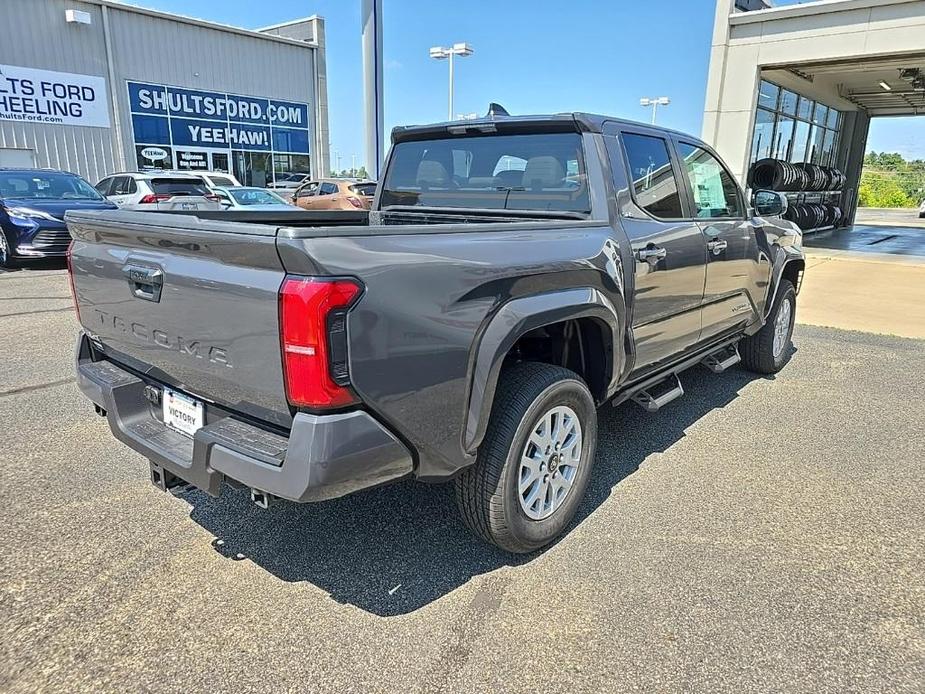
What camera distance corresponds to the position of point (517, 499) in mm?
2701

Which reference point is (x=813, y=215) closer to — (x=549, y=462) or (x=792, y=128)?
(x=792, y=128)

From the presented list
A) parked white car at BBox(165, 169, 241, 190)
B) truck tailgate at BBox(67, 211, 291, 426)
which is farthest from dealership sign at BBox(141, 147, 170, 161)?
truck tailgate at BBox(67, 211, 291, 426)

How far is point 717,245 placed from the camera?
4.15 meters

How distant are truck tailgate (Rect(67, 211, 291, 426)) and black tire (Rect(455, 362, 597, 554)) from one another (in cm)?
86

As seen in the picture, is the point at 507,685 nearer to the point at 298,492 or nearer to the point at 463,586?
the point at 463,586

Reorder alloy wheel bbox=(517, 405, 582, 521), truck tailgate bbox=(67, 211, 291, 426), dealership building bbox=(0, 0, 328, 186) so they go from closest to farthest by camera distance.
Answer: truck tailgate bbox=(67, 211, 291, 426)
alloy wheel bbox=(517, 405, 582, 521)
dealership building bbox=(0, 0, 328, 186)

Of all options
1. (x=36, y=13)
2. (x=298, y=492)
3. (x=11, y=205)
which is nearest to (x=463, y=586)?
(x=298, y=492)

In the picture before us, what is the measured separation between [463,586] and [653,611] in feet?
2.46

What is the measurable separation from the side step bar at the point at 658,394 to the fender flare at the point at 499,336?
114 cm

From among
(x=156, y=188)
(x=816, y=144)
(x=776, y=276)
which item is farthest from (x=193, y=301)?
(x=816, y=144)

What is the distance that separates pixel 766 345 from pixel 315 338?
182 inches

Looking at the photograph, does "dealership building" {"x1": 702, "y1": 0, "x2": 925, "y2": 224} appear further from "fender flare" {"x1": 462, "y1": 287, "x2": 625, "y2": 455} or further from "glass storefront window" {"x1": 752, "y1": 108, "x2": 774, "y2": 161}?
"fender flare" {"x1": 462, "y1": 287, "x2": 625, "y2": 455}

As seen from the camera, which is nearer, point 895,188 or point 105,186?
point 105,186

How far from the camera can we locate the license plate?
2.46 m
